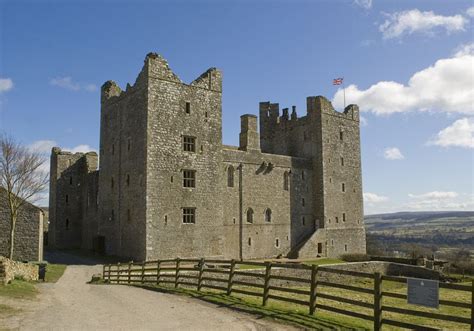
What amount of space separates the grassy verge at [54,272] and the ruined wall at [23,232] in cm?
139

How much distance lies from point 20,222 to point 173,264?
33.5ft

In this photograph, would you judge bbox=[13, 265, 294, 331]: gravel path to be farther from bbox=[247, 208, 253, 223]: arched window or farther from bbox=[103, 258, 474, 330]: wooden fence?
bbox=[247, 208, 253, 223]: arched window

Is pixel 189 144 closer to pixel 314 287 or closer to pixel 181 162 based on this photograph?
pixel 181 162

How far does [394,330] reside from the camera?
15.8m

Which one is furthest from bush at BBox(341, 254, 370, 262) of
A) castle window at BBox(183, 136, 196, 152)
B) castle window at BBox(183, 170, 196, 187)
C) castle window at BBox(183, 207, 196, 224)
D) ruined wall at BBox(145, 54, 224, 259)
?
castle window at BBox(183, 136, 196, 152)

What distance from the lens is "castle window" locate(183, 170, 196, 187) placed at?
3384 centimetres

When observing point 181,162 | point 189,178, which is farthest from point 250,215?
point 181,162

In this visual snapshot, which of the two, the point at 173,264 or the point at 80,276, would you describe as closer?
the point at 80,276

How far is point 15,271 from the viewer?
20812 millimetres

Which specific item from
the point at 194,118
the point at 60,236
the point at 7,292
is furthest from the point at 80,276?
the point at 60,236

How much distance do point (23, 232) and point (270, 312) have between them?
72.7ft

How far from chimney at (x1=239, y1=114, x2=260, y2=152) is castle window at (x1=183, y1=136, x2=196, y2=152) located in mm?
6532

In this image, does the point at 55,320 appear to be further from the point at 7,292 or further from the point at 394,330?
the point at 394,330

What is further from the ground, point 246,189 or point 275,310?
point 246,189
